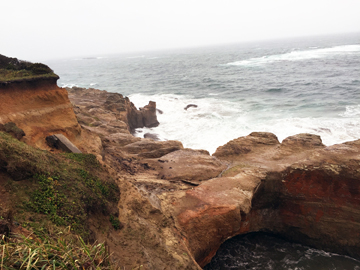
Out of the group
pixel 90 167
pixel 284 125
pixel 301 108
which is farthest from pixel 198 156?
pixel 301 108

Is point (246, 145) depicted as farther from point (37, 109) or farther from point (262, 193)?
point (37, 109)

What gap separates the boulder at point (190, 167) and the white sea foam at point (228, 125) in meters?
6.30

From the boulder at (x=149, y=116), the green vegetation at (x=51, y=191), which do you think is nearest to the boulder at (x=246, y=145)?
the green vegetation at (x=51, y=191)

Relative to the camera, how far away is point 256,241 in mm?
10398

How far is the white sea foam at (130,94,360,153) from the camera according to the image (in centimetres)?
1917

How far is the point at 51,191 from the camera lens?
5477mm

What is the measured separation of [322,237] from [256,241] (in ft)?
8.97

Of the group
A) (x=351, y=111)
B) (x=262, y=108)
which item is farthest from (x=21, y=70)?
(x=351, y=111)

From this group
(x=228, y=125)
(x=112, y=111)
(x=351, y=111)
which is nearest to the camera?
(x=112, y=111)

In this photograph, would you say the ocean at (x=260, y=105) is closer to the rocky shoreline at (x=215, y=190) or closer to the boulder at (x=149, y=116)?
the boulder at (x=149, y=116)

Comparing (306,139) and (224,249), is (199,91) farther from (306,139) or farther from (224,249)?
(224,249)

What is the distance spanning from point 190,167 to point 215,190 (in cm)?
241

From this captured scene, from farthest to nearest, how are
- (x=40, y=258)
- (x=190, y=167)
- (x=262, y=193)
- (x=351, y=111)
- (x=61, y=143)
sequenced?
(x=351, y=111), (x=190, y=167), (x=262, y=193), (x=61, y=143), (x=40, y=258)

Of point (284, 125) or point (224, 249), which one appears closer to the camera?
point (224, 249)
